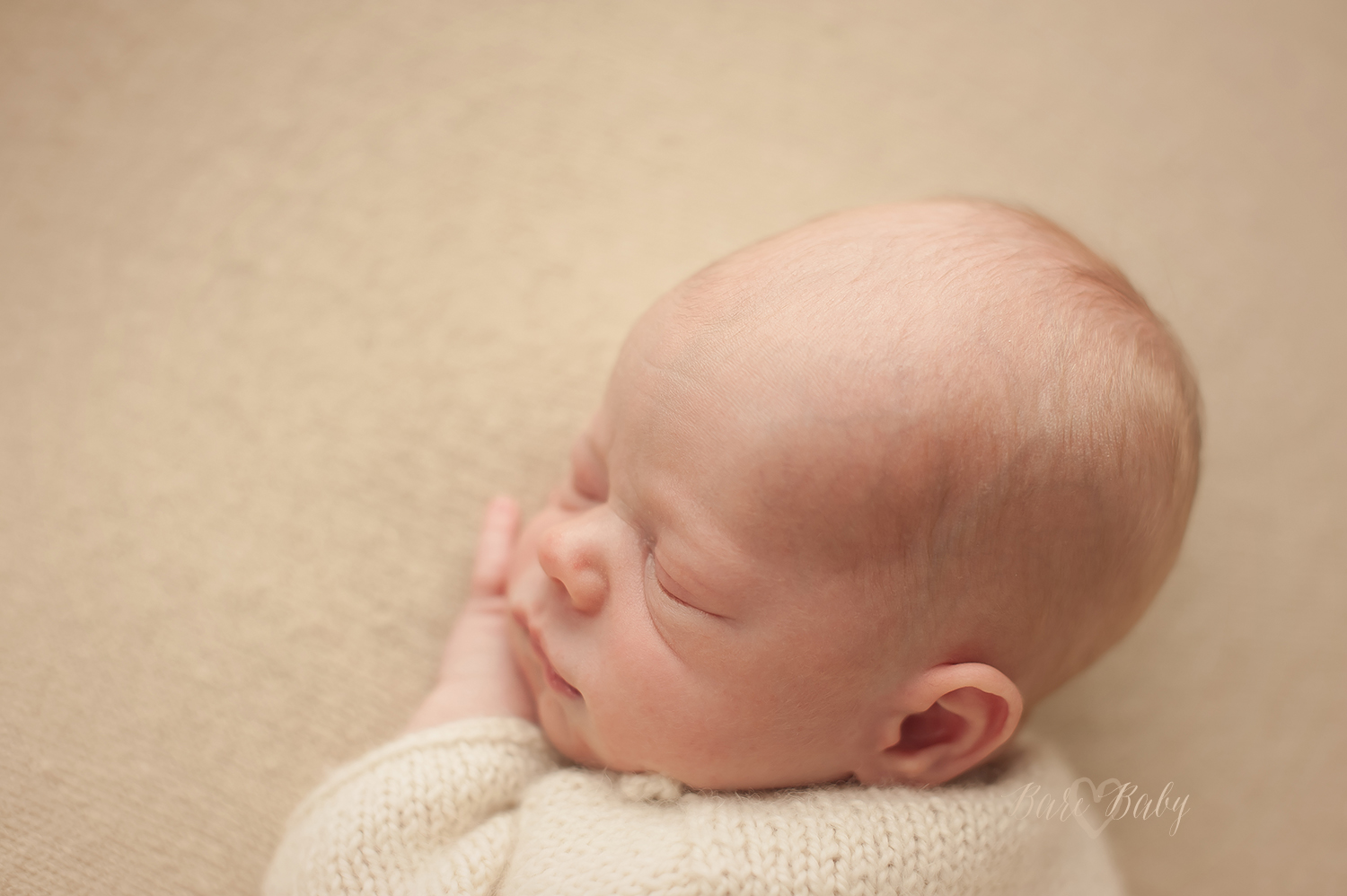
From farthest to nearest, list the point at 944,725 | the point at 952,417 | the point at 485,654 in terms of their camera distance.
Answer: the point at 485,654, the point at 944,725, the point at 952,417

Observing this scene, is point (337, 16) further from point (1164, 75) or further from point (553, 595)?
point (1164, 75)

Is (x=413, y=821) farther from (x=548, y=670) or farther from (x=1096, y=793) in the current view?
(x=1096, y=793)

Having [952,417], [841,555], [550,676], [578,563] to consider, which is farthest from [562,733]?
[952,417]

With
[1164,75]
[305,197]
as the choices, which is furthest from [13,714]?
[1164,75]

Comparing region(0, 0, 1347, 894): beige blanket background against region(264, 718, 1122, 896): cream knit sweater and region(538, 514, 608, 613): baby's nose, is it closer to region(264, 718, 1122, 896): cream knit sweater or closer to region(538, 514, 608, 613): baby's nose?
region(264, 718, 1122, 896): cream knit sweater

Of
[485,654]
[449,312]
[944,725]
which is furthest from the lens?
[449,312]

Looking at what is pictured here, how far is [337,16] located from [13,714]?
905 mm

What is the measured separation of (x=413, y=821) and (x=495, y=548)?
0.31 meters

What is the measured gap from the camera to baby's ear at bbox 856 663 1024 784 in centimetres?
75

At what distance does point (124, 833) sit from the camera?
0.88 meters

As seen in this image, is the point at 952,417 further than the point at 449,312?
No

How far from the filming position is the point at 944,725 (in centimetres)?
81

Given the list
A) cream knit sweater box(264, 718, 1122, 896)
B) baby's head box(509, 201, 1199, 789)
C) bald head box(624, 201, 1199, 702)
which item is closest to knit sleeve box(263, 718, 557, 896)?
cream knit sweater box(264, 718, 1122, 896)

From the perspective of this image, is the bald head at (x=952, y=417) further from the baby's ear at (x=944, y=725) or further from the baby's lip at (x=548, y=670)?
the baby's lip at (x=548, y=670)
